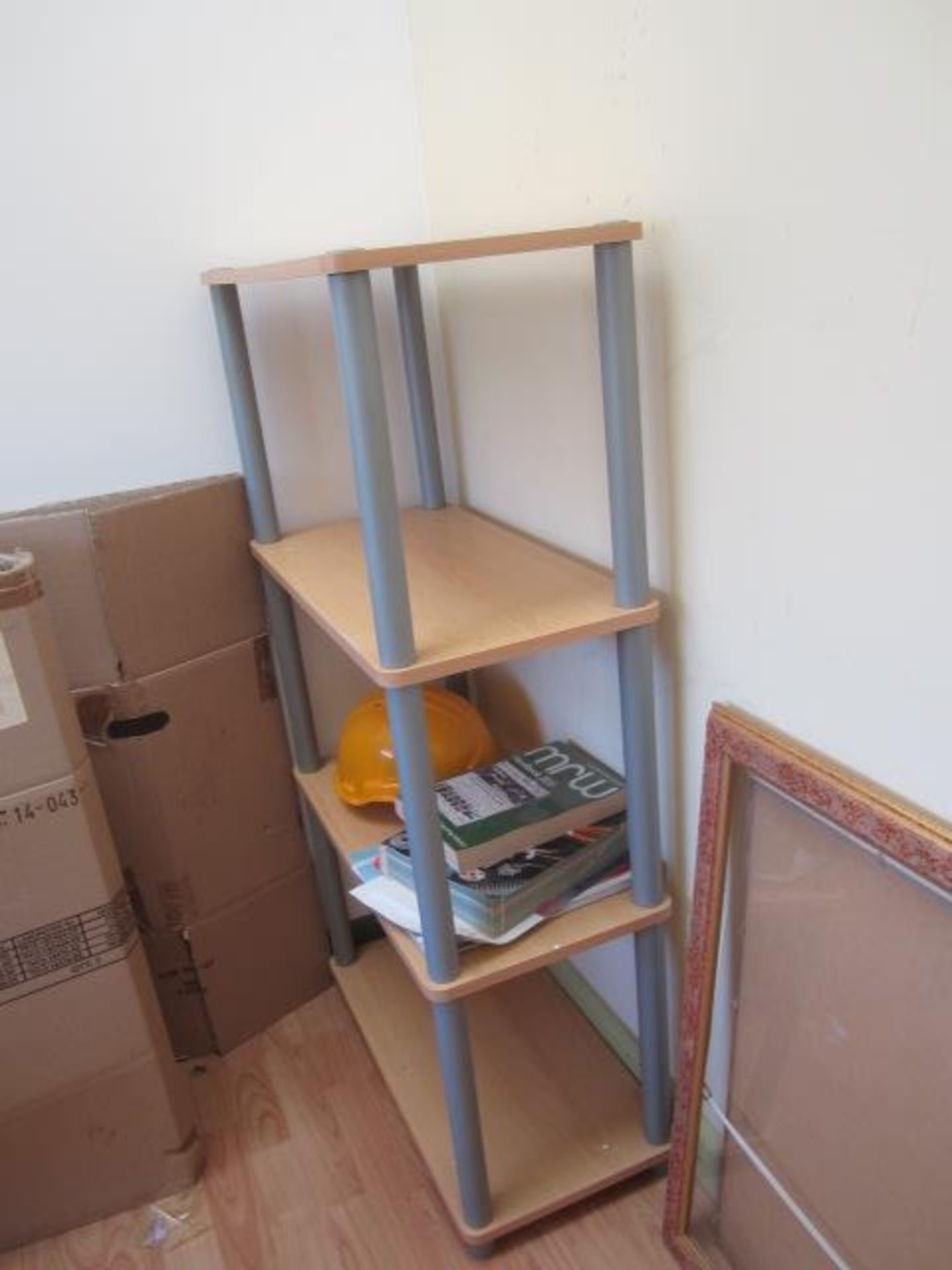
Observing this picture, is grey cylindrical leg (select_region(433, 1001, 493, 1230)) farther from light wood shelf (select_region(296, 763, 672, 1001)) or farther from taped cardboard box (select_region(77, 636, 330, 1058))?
taped cardboard box (select_region(77, 636, 330, 1058))

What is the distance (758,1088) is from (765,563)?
63cm

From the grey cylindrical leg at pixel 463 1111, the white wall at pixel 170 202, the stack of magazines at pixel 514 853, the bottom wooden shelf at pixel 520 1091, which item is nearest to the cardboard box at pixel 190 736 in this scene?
the white wall at pixel 170 202

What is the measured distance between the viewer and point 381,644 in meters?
1.01

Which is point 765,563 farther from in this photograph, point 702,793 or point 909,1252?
point 909,1252

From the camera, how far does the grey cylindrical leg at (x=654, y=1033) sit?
1.31 meters

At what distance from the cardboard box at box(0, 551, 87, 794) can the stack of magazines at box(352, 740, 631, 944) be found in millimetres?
436

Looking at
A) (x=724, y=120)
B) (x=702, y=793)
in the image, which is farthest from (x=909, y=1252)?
(x=724, y=120)

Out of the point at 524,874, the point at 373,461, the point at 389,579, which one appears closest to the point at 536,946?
the point at 524,874

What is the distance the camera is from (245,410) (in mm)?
1534

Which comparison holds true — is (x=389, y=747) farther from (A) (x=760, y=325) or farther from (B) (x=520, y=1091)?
(A) (x=760, y=325)

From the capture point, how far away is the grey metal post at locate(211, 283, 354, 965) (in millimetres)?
1491

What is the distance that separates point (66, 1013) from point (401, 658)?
2.58 ft

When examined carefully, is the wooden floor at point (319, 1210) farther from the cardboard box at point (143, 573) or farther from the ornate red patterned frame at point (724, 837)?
the cardboard box at point (143, 573)

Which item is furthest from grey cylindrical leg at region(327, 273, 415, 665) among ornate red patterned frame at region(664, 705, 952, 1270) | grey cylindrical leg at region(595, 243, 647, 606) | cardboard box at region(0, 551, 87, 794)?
cardboard box at region(0, 551, 87, 794)
